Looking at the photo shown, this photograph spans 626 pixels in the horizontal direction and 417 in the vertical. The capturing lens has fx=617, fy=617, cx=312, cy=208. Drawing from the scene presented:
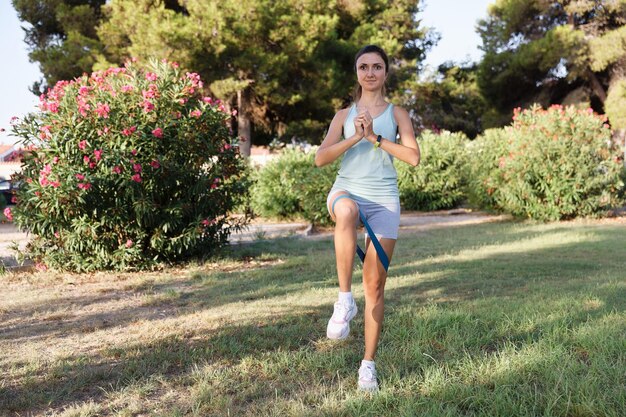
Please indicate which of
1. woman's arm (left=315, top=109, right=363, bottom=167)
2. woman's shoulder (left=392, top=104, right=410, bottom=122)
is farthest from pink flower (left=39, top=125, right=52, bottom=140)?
woman's shoulder (left=392, top=104, right=410, bottom=122)

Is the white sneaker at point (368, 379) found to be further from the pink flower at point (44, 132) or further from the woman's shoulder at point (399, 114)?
the pink flower at point (44, 132)

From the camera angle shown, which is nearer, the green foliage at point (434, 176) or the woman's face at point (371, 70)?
the woman's face at point (371, 70)

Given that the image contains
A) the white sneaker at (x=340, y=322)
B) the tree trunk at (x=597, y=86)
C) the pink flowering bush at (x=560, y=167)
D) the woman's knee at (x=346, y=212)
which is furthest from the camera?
the tree trunk at (x=597, y=86)

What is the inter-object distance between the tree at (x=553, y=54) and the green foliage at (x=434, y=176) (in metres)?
9.25

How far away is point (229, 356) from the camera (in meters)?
3.94

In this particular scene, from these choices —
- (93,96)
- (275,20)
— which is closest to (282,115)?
(275,20)

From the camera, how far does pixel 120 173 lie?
7270 mm

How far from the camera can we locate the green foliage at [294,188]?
12867 millimetres

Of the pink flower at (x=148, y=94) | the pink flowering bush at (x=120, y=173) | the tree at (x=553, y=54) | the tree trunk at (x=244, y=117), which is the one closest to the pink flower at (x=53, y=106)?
the pink flowering bush at (x=120, y=173)

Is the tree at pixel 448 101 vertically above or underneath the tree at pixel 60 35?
underneath

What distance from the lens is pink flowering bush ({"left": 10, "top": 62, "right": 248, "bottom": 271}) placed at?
7.26 meters

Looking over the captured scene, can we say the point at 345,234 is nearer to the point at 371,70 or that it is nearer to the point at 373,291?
the point at 373,291

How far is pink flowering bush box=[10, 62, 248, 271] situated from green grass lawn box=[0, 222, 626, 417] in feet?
1.60

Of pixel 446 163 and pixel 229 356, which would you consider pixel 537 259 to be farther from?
pixel 446 163
